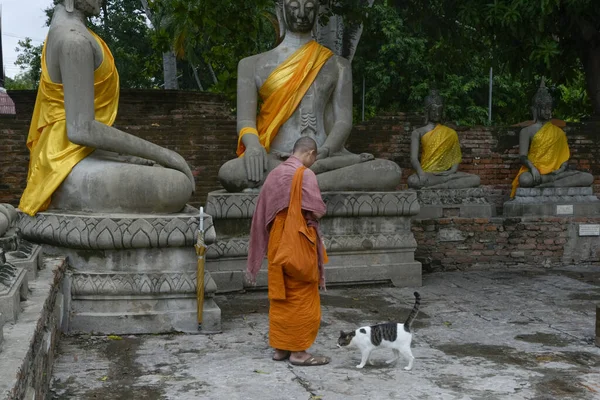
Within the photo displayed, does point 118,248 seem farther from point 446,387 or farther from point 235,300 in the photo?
point 446,387

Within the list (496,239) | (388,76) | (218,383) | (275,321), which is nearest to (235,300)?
(275,321)

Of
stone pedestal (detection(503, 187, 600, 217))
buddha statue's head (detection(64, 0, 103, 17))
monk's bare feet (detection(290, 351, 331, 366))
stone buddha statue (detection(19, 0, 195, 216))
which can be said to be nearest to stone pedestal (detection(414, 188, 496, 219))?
stone pedestal (detection(503, 187, 600, 217))

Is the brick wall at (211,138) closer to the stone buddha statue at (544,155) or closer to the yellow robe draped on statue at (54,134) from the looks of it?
the stone buddha statue at (544,155)

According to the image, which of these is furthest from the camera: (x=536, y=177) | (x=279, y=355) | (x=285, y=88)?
(x=536, y=177)

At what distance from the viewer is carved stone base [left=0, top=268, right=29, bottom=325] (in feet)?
11.4

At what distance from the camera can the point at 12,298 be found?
3516 mm

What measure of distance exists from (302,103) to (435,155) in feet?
10.9

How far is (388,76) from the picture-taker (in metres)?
20.1

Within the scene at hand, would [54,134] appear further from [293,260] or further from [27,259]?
[293,260]

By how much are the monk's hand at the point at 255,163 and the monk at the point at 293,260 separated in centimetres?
258

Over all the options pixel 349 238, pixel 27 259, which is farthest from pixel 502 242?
pixel 27 259

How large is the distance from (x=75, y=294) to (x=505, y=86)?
16.9m

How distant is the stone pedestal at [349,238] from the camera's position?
23.9 feet

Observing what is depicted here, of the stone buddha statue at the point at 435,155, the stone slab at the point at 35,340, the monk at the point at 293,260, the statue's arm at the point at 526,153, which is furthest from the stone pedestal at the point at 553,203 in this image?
the stone slab at the point at 35,340
